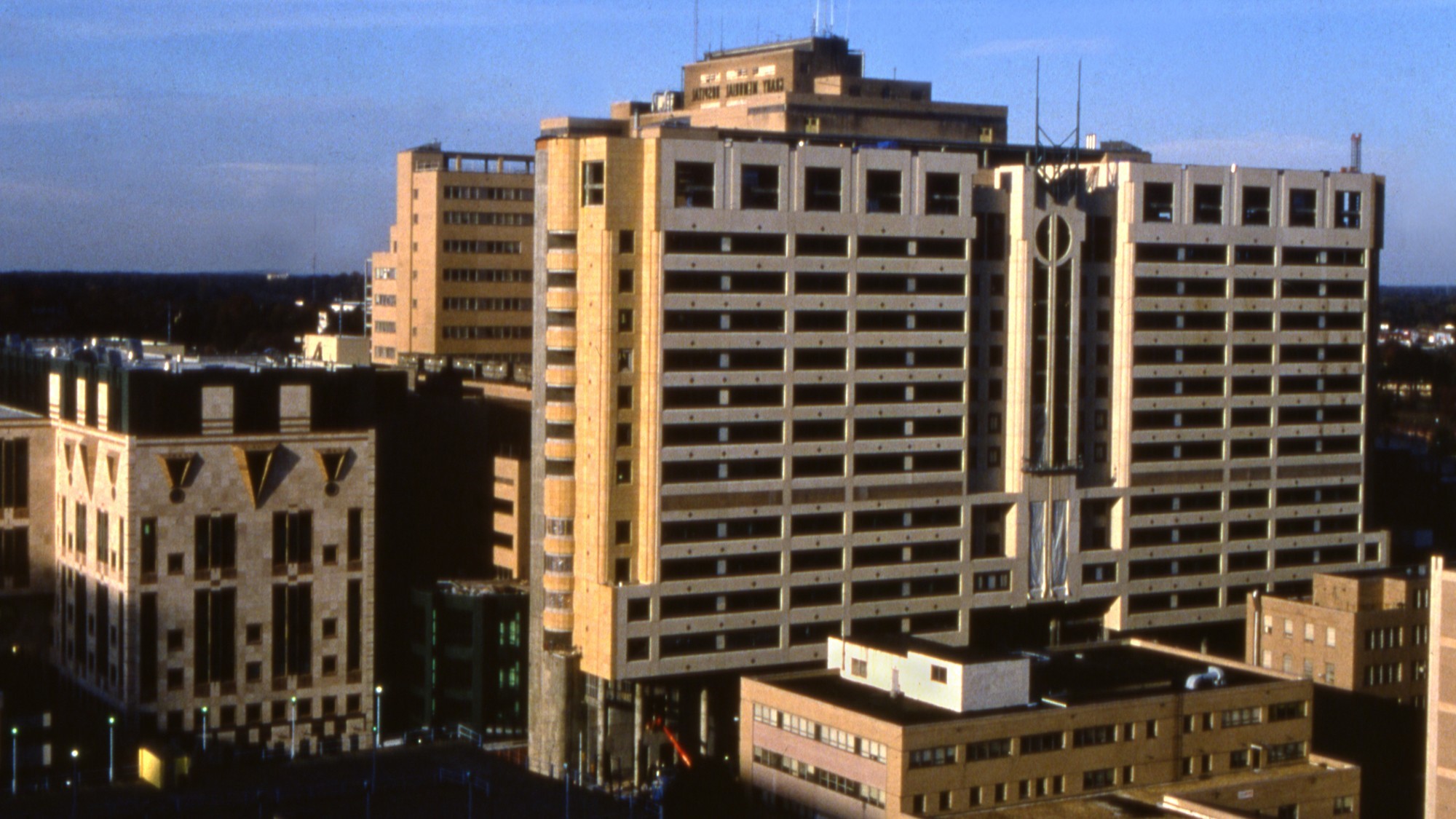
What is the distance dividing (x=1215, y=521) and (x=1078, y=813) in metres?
42.5

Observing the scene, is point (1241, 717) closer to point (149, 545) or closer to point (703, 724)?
point (703, 724)

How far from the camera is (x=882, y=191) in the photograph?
103 m

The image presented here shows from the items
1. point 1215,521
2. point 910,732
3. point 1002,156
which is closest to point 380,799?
point 910,732

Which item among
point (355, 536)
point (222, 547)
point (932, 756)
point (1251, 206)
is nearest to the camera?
point (932, 756)

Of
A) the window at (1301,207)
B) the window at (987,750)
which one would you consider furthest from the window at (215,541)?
the window at (1301,207)

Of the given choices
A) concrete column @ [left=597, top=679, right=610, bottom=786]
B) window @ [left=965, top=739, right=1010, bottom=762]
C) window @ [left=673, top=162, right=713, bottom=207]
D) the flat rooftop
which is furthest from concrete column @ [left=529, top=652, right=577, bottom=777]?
window @ [left=965, top=739, right=1010, bottom=762]

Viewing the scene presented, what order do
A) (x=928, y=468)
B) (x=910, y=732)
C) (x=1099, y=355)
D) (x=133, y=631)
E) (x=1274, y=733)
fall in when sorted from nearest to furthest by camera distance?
(x=910, y=732), (x=1274, y=733), (x=133, y=631), (x=928, y=468), (x=1099, y=355)

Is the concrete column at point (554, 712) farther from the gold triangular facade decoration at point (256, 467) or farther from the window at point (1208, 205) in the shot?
the window at point (1208, 205)

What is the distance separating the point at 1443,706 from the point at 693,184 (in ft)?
152

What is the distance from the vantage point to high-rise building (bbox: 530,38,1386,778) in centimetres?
9675

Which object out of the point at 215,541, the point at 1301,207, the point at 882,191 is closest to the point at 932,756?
the point at 882,191

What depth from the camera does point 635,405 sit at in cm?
9694

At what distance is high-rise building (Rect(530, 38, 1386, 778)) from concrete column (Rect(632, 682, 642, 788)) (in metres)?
0.34

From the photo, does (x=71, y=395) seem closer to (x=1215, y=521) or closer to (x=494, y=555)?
(x=494, y=555)
